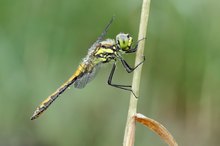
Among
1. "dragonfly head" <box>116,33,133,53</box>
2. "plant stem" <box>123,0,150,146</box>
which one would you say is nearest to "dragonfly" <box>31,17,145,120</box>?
"dragonfly head" <box>116,33,133,53</box>

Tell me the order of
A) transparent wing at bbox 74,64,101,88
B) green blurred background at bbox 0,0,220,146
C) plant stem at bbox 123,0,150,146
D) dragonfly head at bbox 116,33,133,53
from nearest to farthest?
plant stem at bbox 123,0,150,146
dragonfly head at bbox 116,33,133,53
transparent wing at bbox 74,64,101,88
green blurred background at bbox 0,0,220,146

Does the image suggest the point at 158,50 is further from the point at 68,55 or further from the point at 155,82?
the point at 68,55

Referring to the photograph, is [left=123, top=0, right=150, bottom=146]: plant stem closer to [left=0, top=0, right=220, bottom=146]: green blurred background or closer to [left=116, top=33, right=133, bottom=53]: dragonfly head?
[left=116, top=33, right=133, bottom=53]: dragonfly head

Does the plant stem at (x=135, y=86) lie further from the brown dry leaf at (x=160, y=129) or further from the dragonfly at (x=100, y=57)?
the dragonfly at (x=100, y=57)

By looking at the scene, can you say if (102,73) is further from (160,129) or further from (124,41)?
(160,129)

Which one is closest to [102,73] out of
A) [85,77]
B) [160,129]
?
[85,77]

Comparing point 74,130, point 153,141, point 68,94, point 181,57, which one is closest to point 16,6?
point 68,94
